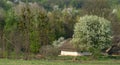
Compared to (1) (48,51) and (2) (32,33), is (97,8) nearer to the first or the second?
(2) (32,33)

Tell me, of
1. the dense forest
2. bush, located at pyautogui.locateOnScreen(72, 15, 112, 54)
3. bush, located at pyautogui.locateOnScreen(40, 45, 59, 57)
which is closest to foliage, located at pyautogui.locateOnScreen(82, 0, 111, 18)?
the dense forest

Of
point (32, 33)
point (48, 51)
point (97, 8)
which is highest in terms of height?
point (97, 8)

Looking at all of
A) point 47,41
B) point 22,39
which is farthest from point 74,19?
point 22,39

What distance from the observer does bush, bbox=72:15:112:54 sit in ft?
165

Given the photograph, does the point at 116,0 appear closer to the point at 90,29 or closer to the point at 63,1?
the point at 63,1

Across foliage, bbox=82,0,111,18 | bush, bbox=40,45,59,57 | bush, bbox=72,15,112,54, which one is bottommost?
bush, bbox=40,45,59,57

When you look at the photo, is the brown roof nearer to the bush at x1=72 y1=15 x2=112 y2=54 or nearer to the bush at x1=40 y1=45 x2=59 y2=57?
the bush at x1=72 y1=15 x2=112 y2=54

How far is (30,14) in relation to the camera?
168 feet

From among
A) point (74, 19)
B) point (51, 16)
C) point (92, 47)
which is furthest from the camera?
point (74, 19)

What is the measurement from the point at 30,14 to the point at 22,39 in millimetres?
5418

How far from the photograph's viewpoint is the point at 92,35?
1984 inches

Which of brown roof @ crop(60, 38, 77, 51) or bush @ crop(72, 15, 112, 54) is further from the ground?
bush @ crop(72, 15, 112, 54)

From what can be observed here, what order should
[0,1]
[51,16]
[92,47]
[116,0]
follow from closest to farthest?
[92,47]
[51,16]
[0,1]
[116,0]

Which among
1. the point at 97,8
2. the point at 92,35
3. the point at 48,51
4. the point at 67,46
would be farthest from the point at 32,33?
the point at 97,8
